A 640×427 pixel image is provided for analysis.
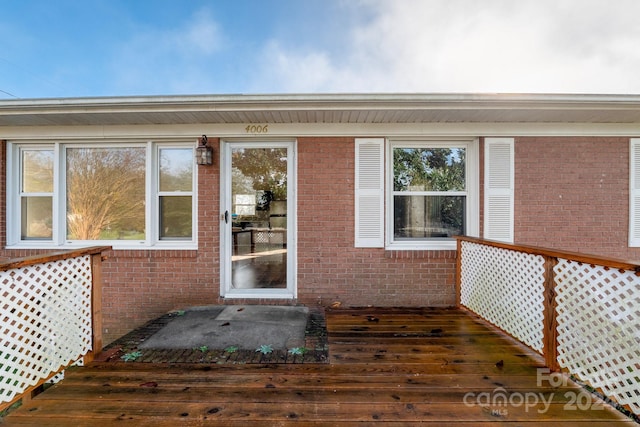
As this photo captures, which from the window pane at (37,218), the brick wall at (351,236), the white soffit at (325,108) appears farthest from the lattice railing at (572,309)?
the window pane at (37,218)

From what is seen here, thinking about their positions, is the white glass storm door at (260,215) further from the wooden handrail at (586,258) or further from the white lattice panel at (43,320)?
the wooden handrail at (586,258)

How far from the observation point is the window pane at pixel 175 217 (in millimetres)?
4043

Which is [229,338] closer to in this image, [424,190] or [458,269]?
[458,269]

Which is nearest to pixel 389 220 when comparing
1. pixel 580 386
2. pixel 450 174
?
pixel 450 174

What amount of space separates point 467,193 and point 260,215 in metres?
2.98

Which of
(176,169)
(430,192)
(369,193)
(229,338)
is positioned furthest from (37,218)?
(430,192)

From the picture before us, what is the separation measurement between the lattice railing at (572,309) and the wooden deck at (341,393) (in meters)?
0.19

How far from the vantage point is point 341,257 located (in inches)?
155

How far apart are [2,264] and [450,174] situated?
4.63 metres

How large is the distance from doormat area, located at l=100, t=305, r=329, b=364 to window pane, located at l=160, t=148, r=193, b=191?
1.72 m

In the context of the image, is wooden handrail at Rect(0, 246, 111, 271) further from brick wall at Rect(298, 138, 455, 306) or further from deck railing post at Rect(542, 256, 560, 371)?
deck railing post at Rect(542, 256, 560, 371)

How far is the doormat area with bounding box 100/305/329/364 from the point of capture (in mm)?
Answer: 2547

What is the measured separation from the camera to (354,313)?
3662 mm

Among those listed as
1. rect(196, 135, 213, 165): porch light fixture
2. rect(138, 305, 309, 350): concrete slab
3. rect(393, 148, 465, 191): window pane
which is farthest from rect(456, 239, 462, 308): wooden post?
rect(196, 135, 213, 165): porch light fixture
